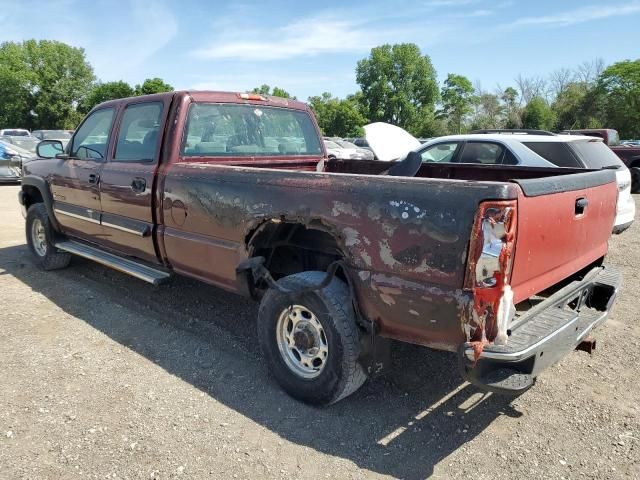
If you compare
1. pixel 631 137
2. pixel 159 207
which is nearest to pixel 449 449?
pixel 159 207

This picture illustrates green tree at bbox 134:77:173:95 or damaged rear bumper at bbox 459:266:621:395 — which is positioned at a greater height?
green tree at bbox 134:77:173:95

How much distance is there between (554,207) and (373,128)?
2.78 meters

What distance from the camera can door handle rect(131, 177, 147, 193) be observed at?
14.1 ft

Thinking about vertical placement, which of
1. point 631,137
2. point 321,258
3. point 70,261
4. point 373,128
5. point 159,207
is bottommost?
point 631,137

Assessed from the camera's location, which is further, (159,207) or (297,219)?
(159,207)

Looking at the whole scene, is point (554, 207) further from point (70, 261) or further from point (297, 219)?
point (70, 261)

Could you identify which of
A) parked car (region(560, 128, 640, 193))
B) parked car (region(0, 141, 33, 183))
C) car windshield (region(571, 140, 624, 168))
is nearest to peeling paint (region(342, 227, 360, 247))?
car windshield (region(571, 140, 624, 168))

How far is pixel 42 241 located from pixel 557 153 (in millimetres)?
6716


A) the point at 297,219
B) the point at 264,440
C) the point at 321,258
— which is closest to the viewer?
the point at 264,440

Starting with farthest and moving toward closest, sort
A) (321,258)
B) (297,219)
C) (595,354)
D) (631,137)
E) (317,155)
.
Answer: (631,137) < (317,155) < (595,354) < (321,258) < (297,219)

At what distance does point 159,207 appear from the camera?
4203 millimetres

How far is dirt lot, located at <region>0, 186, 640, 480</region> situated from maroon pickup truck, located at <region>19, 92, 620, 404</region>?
342mm

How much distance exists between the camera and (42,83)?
63094 mm

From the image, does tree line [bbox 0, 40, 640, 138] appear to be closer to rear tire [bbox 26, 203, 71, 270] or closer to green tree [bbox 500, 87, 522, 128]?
green tree [bbox 500, 87, 522, 128]
